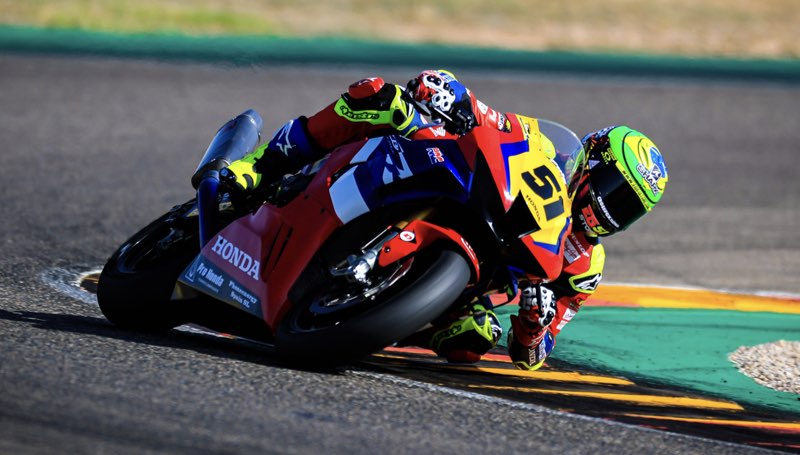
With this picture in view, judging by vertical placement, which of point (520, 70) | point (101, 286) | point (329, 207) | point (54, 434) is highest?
point (520, 70)

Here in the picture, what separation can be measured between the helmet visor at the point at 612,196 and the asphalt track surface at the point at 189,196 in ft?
3.81

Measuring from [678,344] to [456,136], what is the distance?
2.12 m

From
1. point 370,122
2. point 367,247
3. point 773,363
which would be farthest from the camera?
point 773,363

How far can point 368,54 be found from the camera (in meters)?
17.2

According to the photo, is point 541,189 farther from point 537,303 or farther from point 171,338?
point 171,338

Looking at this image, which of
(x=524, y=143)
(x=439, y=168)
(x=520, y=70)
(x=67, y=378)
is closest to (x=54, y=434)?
(x=67, y=378)

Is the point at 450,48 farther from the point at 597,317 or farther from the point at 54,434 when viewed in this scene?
the point at 54,434

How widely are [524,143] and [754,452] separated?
1521mm

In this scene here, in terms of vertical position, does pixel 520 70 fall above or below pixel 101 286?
above

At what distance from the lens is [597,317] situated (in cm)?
709

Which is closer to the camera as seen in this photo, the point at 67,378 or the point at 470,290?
the point at 67,378

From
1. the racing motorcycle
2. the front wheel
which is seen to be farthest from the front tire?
the front wheel

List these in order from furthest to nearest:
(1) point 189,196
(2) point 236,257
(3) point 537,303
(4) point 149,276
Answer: (1) point 189,196 → (3) point 537,303 → (4) point 149,276 → (2) point 236,257

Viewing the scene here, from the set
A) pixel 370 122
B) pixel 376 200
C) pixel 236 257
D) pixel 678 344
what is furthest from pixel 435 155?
pixel 678 344
